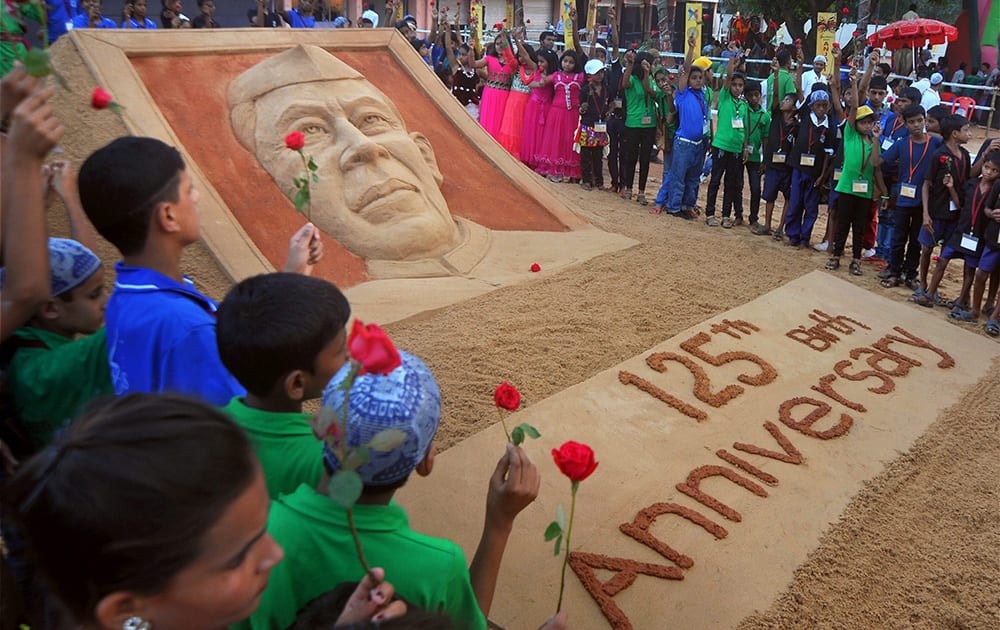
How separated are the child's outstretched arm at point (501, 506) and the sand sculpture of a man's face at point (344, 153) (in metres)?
4.24

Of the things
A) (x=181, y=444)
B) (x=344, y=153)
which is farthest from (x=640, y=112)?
(x=181, y=444)

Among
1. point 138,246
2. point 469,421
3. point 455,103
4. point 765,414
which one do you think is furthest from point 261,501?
point 455,103

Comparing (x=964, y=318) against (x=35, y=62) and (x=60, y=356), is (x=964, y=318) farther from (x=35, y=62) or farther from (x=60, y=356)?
(x=35, y=62)

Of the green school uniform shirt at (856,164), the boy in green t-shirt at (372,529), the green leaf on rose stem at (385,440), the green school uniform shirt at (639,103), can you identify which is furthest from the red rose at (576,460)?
the green school uniform shirt at (639,103)

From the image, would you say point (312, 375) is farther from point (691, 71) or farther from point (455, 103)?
point (691, 71)

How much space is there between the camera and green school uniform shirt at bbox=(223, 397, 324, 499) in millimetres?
1804

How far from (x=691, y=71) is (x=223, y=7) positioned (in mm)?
13125

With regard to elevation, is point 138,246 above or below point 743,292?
above

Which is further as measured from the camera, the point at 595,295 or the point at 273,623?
the point at 595,295

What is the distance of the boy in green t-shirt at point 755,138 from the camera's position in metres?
8.18

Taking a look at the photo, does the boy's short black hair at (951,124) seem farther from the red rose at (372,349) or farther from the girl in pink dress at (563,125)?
Answer: the red rose at (372,349)

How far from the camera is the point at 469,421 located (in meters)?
4.07

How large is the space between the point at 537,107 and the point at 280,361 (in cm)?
898

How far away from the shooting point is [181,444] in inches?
42.1
